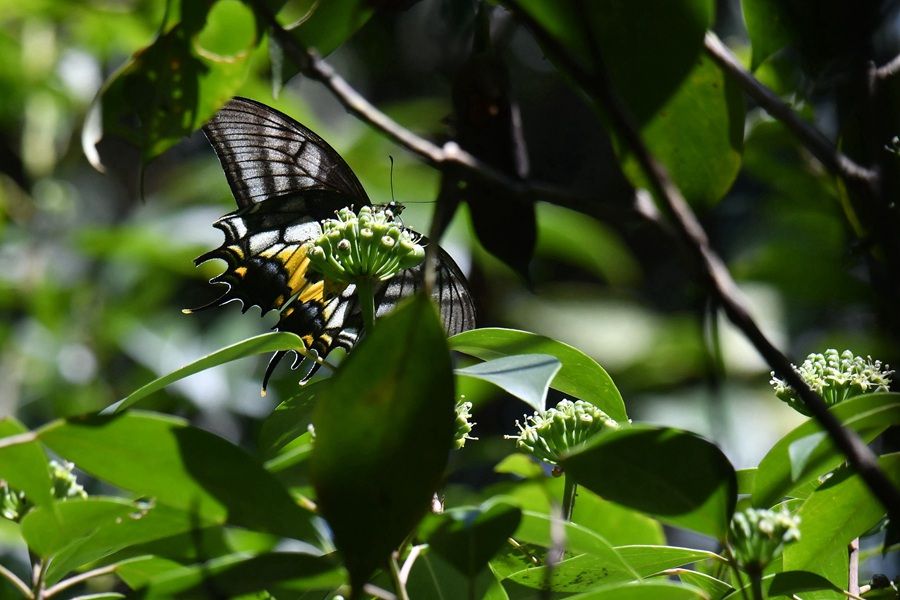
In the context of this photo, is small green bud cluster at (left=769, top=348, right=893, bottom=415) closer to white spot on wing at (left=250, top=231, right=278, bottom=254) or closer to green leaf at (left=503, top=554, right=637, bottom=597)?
green leaf at (left=503, top=554, right=637, bottom=597)

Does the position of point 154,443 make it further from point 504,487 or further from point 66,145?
point 66,145

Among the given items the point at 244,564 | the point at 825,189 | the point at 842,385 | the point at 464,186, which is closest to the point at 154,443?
the point at 244,564

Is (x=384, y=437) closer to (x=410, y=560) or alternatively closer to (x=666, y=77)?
(x=410, y=560)

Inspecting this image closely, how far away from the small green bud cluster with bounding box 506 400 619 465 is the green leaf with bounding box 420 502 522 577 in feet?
0.96

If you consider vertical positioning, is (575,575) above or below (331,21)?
below

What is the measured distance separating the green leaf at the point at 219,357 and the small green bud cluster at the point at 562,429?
9.7 inches

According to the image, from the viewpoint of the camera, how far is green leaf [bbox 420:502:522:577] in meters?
0.60

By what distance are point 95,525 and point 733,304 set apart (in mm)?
454

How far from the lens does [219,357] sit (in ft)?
2.45

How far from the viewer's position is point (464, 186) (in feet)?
2.61

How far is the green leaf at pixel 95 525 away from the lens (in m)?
0.65

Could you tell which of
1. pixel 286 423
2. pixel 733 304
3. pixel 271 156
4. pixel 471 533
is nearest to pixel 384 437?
pixel 471 533

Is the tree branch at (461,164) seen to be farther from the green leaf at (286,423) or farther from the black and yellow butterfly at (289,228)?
the black and yellow butterfly at (289,228)

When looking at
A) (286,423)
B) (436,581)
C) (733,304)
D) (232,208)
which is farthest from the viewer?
(232,208)
